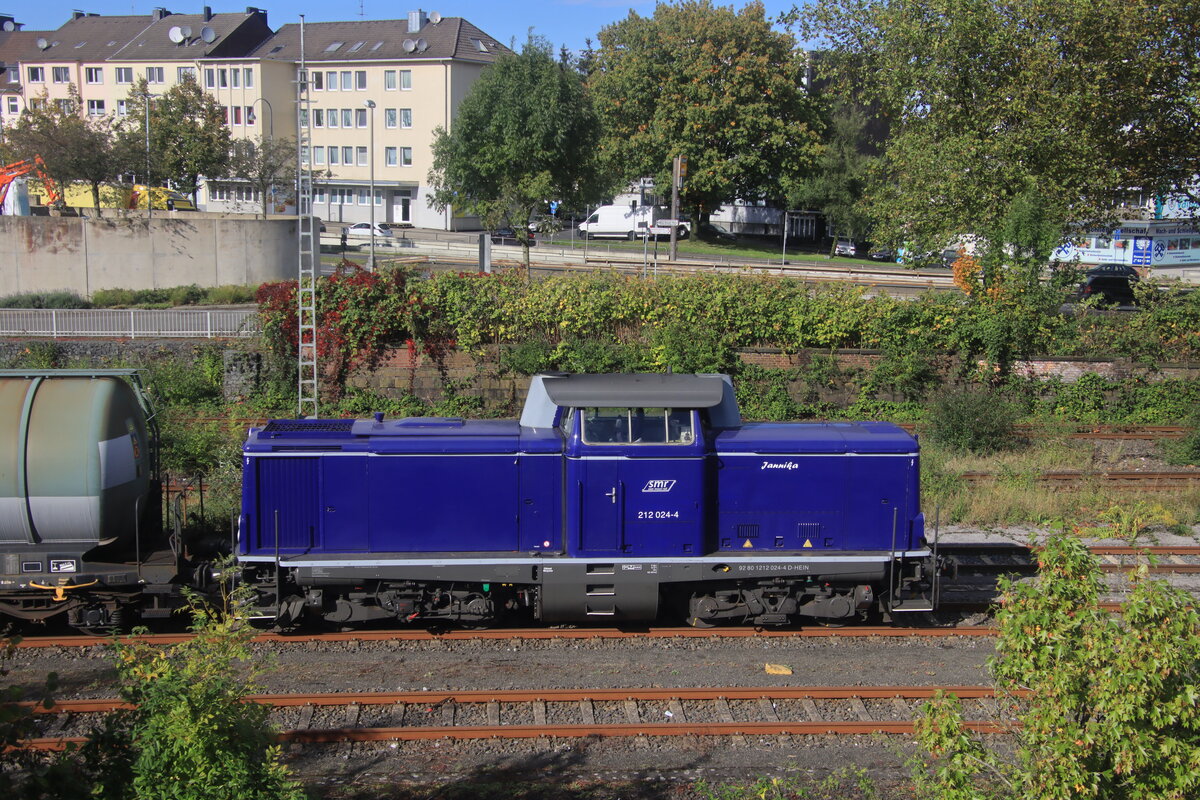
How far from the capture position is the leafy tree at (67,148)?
35562mm

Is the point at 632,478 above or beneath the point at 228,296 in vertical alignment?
beneath

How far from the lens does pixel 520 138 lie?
4209 centimetres

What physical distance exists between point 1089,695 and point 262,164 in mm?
44160

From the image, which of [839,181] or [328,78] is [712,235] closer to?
[839,181]

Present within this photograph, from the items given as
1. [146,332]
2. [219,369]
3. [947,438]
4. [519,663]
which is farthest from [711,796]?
[146,332]

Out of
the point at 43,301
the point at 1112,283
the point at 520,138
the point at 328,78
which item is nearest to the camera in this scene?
the point at 43,301

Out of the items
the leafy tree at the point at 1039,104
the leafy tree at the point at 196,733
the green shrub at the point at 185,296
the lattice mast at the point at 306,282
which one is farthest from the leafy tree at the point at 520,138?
the leafy tree at the point at 196,733

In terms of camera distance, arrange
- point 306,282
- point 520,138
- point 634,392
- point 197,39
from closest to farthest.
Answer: point 634,392, point 306,282, point 520,138, point 197,39

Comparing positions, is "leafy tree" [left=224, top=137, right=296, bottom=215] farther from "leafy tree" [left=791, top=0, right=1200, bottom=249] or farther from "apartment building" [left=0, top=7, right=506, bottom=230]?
"leafy tree" [left=791, top=0, right=1200, bottom=249]

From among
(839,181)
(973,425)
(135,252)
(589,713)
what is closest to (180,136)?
(135,252)

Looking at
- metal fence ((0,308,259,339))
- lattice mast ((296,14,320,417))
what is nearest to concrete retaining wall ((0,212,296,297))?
metal fence ((0,308,259,339))

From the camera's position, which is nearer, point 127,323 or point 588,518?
point 588,518

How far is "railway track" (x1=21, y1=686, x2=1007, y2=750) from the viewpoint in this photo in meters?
9.01

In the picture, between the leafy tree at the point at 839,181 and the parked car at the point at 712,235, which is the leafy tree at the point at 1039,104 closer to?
the leafy tree at the point at 839,181
